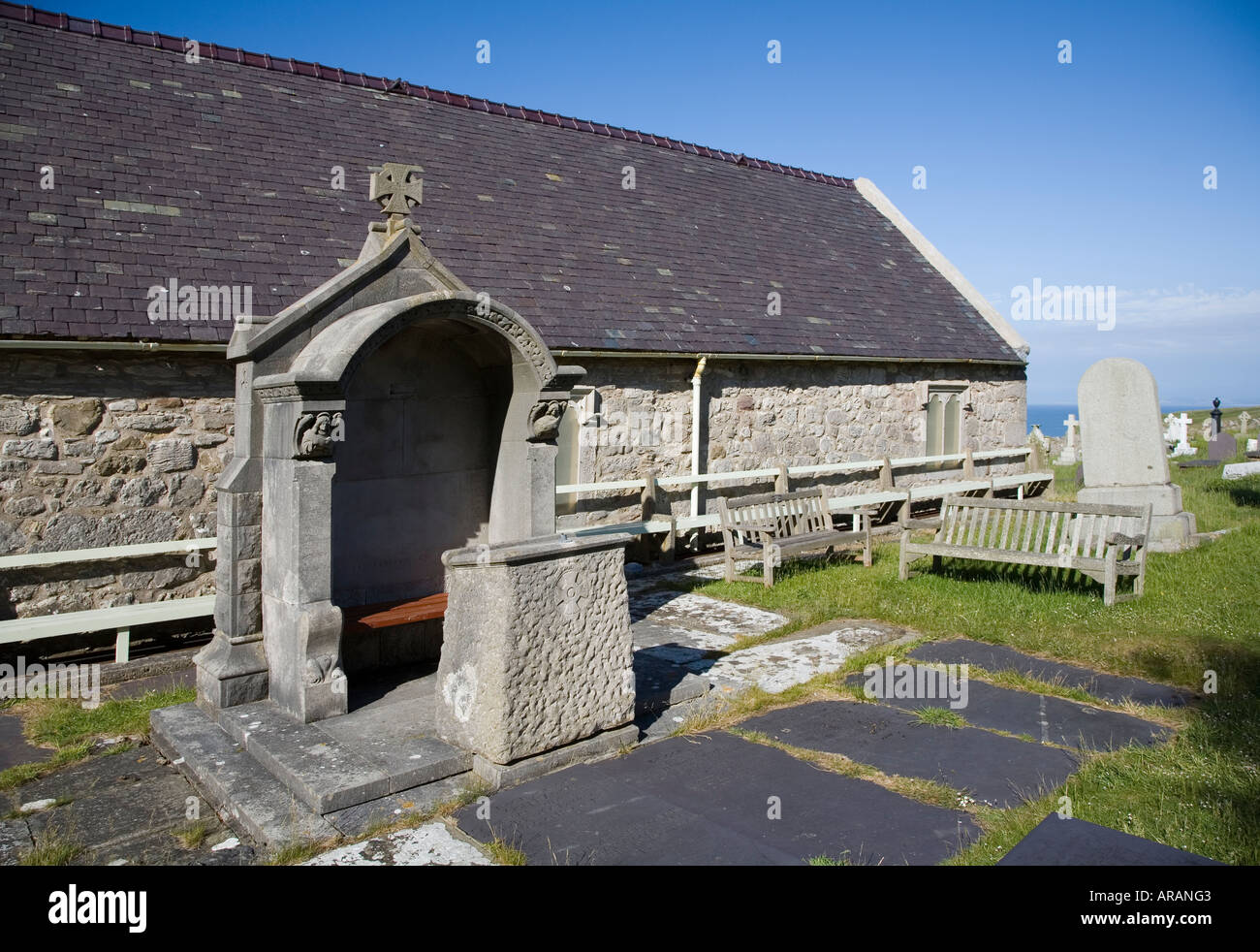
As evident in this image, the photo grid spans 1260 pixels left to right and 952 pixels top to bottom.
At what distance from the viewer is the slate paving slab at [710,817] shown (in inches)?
156

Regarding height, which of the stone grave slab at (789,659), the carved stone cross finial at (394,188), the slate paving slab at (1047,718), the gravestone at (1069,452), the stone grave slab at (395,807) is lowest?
the stone grave slab at (395,807)

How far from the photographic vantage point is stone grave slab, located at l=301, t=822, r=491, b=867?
3.98 meters

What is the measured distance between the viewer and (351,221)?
10.1m

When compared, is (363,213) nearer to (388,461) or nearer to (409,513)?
(388,461)

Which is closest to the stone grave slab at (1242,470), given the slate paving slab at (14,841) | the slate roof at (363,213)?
the slate roof at (363,213)

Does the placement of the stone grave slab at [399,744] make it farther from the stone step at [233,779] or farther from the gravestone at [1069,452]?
the gravestone at [1069,452]

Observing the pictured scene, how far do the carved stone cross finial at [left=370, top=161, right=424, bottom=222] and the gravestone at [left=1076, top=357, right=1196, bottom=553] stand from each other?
836 cm

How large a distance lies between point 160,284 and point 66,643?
326 centimetres

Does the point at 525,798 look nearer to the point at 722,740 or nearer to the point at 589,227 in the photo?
the point at 722,740

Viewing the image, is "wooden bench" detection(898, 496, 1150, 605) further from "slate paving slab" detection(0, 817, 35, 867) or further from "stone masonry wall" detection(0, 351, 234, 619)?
"slate paving slab" detection(0, 817, 35, 867)

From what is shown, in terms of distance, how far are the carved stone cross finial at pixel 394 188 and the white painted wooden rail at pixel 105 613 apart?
3136mm

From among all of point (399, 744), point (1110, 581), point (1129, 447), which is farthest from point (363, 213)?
point (1129, 447)
